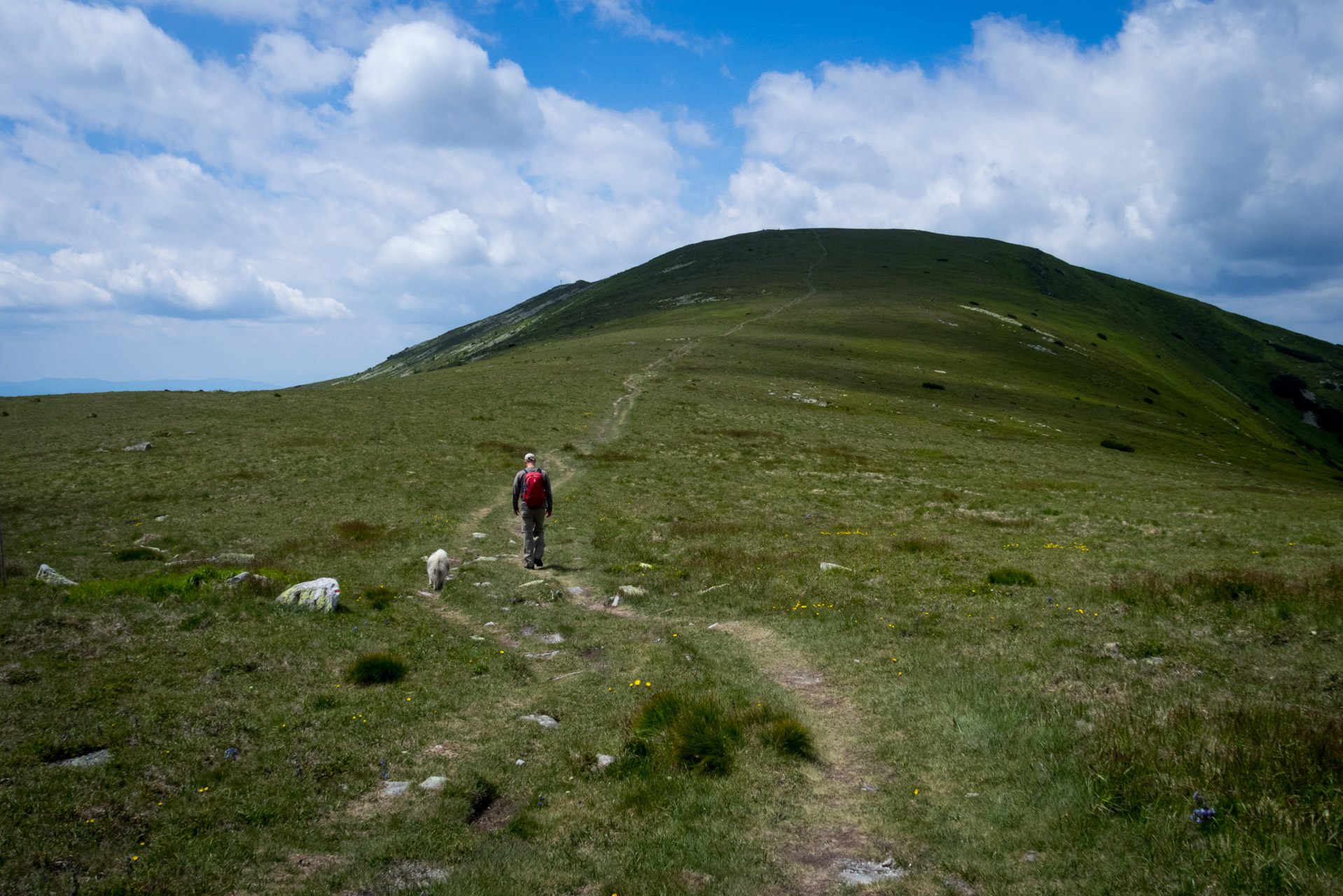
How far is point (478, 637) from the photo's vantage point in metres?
14.8

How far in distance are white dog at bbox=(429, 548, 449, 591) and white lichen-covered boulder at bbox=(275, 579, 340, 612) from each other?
10.8 feet

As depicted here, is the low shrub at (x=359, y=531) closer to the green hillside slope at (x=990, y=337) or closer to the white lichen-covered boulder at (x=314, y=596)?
the white lichen-covered boulder at (x=314, y=596)

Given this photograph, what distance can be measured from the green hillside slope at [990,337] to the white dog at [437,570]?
5254cm

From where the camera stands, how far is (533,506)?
68.5 ft

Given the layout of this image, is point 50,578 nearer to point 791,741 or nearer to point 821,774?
point 791,741

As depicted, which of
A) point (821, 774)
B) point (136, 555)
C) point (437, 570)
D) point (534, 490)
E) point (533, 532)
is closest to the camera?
point (821, 774)

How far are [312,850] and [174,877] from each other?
1241 millimetres

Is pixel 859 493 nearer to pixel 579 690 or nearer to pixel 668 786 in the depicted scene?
pixel 579 690

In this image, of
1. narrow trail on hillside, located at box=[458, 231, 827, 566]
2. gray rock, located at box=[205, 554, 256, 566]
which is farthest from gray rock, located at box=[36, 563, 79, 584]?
narrow trail on hillside, located at box=[458, 231, 827, 566]

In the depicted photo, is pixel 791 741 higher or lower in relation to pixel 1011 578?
lower

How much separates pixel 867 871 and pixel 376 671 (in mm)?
8852

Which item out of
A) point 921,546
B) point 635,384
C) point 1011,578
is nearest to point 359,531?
point 921,546

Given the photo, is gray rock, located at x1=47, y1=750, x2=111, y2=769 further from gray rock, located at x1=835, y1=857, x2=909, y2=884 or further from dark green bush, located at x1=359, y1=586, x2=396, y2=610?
gray rock, located at x1=835, y1=857, x2=909, y2=884

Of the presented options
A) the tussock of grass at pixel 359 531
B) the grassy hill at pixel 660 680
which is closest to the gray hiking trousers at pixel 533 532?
the grassy hill at pixel 660 680
